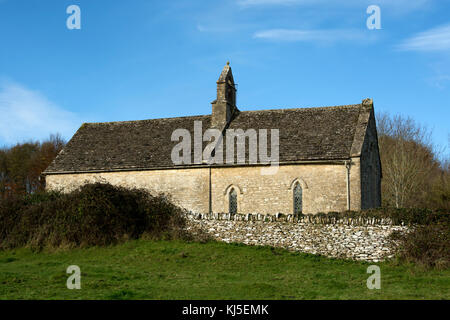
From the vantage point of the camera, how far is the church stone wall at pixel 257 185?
26.6 meters

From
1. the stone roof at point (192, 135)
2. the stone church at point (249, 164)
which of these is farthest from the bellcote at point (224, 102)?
the stone roof at point (192, 135)

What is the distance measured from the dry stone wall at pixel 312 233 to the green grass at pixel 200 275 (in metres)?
0.74

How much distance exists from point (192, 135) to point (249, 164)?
244 inches

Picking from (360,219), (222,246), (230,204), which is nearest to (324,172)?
(230,204)

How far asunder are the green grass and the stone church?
23.2 feet

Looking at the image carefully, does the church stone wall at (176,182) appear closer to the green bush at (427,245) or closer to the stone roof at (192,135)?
the stone roof at (192,135)

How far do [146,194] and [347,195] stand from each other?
39.1 ft

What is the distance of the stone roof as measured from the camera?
28.1m

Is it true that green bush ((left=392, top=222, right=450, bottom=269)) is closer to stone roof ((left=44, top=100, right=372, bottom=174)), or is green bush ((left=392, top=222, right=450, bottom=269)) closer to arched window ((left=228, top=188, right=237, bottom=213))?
stone roof ((left=44, top=100, right=372, bottom=174))

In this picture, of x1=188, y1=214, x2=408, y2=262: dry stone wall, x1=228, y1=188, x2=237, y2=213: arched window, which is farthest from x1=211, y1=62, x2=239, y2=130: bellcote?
x1=188, y1=214, x2=408, y2=262: dry stone wall

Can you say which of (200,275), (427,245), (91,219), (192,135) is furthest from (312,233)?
(192,135)

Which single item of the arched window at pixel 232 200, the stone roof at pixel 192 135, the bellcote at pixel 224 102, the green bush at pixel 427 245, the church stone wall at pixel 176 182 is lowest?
the green bush at pixel 427 245

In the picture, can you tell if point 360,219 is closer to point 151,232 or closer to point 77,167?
point 151,232

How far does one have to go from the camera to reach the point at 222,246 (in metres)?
18.4
